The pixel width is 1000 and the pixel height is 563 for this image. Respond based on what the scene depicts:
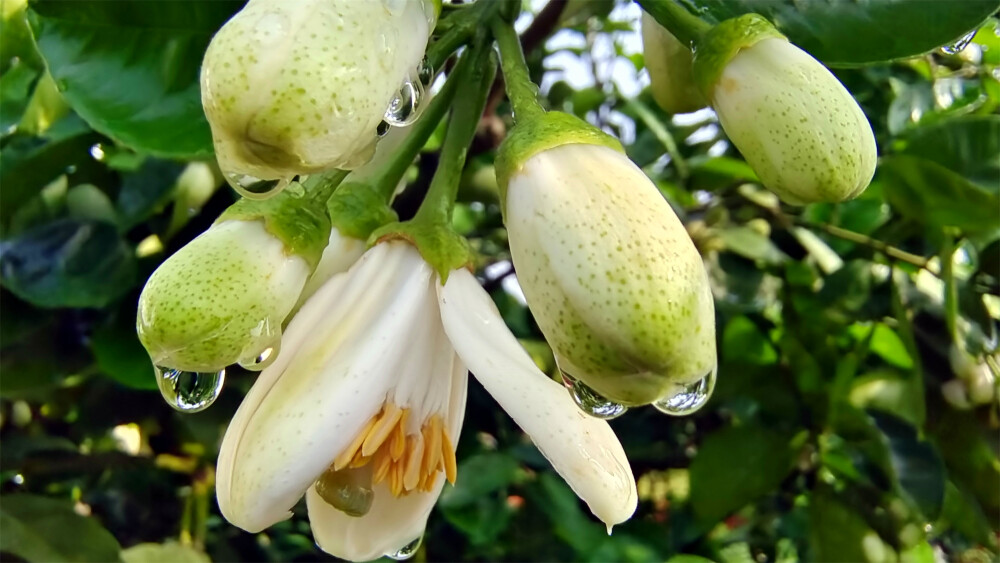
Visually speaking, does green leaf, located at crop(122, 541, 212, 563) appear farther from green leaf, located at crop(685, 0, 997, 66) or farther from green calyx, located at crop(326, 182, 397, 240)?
green leaf, located at crop(685, 0, 997, 66)

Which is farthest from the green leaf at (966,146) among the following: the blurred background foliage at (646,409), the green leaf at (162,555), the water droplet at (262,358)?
the green leaf at (162,555)

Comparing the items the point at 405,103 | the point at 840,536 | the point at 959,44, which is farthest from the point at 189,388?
the point at 840,536

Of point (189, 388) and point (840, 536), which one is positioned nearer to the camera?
point (189, 388)

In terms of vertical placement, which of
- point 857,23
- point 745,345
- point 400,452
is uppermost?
point 857,23

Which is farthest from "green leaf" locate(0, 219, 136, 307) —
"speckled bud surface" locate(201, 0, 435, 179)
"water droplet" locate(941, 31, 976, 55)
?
"water droplet" locate(941, 31, 976, 55)

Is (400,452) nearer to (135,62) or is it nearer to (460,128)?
(460,128)

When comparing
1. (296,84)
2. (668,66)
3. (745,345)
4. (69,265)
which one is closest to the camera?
(296,84)

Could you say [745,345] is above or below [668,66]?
below

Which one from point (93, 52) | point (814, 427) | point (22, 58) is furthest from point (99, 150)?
point (814, 427)

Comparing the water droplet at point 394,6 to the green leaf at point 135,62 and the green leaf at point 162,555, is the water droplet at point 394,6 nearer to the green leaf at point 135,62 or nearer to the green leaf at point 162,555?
the green leaf at point 135,62
